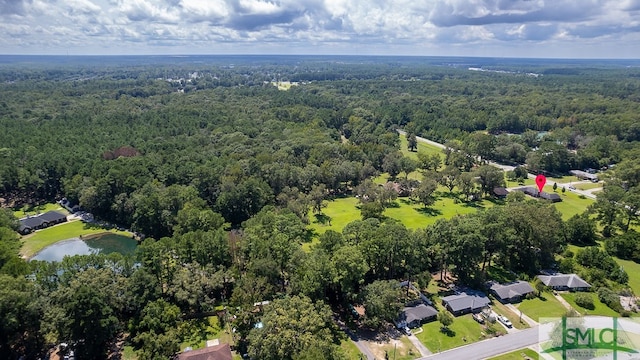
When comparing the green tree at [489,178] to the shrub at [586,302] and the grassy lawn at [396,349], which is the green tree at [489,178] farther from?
the grassy lawn at [396,349]

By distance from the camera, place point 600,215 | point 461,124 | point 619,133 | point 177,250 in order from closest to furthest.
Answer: point 177,250 < point 600,215 < point 619,133 < point 461,124

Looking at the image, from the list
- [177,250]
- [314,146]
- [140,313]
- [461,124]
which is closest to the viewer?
[140,313]

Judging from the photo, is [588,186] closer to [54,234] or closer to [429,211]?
[429,211]

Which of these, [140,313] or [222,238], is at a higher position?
[222,238]

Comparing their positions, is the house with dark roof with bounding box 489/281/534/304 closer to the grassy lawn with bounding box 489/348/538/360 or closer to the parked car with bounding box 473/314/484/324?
the parked car with bounding box 473/314/484/324

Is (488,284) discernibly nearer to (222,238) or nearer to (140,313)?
(222,238)

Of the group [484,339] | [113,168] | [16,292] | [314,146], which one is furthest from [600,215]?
[113,168]

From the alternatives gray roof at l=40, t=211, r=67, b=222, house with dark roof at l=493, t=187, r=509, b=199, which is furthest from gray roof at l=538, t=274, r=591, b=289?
gray roof at l=40, t=211, r=67, b=222
